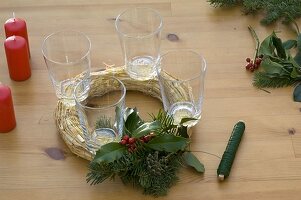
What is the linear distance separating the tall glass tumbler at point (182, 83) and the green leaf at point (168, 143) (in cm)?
9

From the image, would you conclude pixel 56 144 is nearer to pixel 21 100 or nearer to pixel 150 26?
pixel 21 100

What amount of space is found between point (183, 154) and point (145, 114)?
15 cm

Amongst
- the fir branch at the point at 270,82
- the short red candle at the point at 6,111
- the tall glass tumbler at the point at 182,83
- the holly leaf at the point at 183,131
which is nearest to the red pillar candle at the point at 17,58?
the short red candle at the point at 6,111

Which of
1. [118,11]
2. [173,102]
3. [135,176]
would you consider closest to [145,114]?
[173,102]

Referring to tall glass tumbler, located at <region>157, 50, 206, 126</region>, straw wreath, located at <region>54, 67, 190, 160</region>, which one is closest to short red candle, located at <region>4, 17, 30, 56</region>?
straw wreath, located at <region>54, 67, 190, 160</region>

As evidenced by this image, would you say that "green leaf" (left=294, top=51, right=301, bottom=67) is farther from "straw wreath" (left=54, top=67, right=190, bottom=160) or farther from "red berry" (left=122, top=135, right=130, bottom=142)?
"red berry" (left=122, top=135, right=130, bottom=142)

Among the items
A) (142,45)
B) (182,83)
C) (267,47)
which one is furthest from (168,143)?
(267,47)

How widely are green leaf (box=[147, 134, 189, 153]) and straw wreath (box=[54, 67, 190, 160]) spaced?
0.14m

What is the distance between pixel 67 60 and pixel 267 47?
0.45 meters

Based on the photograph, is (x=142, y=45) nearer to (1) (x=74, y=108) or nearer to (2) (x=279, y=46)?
(1) (x=74, y=108)

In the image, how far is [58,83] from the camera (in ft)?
4.42

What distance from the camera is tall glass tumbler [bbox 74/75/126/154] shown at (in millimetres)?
1220

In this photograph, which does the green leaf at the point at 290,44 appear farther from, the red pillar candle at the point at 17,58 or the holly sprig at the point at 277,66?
the red pillar candle at the point at 17,58

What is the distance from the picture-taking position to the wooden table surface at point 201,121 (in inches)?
47.2
